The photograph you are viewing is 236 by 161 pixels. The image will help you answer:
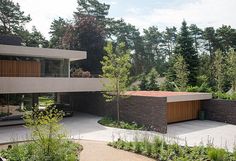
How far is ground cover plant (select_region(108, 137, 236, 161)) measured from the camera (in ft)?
35.3

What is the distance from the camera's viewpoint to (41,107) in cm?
2278

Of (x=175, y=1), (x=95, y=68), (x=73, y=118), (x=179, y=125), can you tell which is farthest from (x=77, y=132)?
(x=95, y=68)

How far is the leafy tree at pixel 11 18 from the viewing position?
42.9 metres

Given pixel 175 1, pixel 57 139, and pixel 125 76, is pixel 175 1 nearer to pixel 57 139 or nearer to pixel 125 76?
pixel 125 76

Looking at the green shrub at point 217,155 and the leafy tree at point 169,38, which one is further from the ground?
the leafy tree at point 169,38

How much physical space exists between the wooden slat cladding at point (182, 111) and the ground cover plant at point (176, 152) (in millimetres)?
7978

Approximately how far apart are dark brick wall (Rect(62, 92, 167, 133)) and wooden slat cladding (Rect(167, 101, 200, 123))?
Answer: 2314mm

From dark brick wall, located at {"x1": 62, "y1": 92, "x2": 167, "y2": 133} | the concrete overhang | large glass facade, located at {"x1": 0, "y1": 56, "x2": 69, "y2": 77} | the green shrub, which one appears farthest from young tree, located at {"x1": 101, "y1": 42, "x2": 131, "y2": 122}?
the green shrub

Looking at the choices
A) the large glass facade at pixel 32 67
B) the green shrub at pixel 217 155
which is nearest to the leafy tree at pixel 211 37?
the large glass facade at pixel 32 67

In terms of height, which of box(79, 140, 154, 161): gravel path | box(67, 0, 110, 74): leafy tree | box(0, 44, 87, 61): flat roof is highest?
box(67, 0, 110, 74): leafy tree

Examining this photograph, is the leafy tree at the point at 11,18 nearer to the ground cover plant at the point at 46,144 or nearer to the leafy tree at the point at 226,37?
the leafy tree at the point at 226,37

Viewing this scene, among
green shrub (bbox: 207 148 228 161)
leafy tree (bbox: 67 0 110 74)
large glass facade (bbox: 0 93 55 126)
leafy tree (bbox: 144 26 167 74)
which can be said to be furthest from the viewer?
leafy tree (bbox: 144 26 167 74)

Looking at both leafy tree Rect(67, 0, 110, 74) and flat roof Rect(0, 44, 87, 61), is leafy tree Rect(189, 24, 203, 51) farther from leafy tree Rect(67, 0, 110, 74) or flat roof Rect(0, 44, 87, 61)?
flat roof Rect(0, 44, 87, 61)

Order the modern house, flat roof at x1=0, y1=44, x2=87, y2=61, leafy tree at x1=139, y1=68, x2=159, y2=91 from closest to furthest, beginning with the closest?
1. the modern house
2. flat roof at x1=0, y1=44, x2=87, y2=61
3. leafy tree at x1=139, y1=68, x2=159, y2=91
